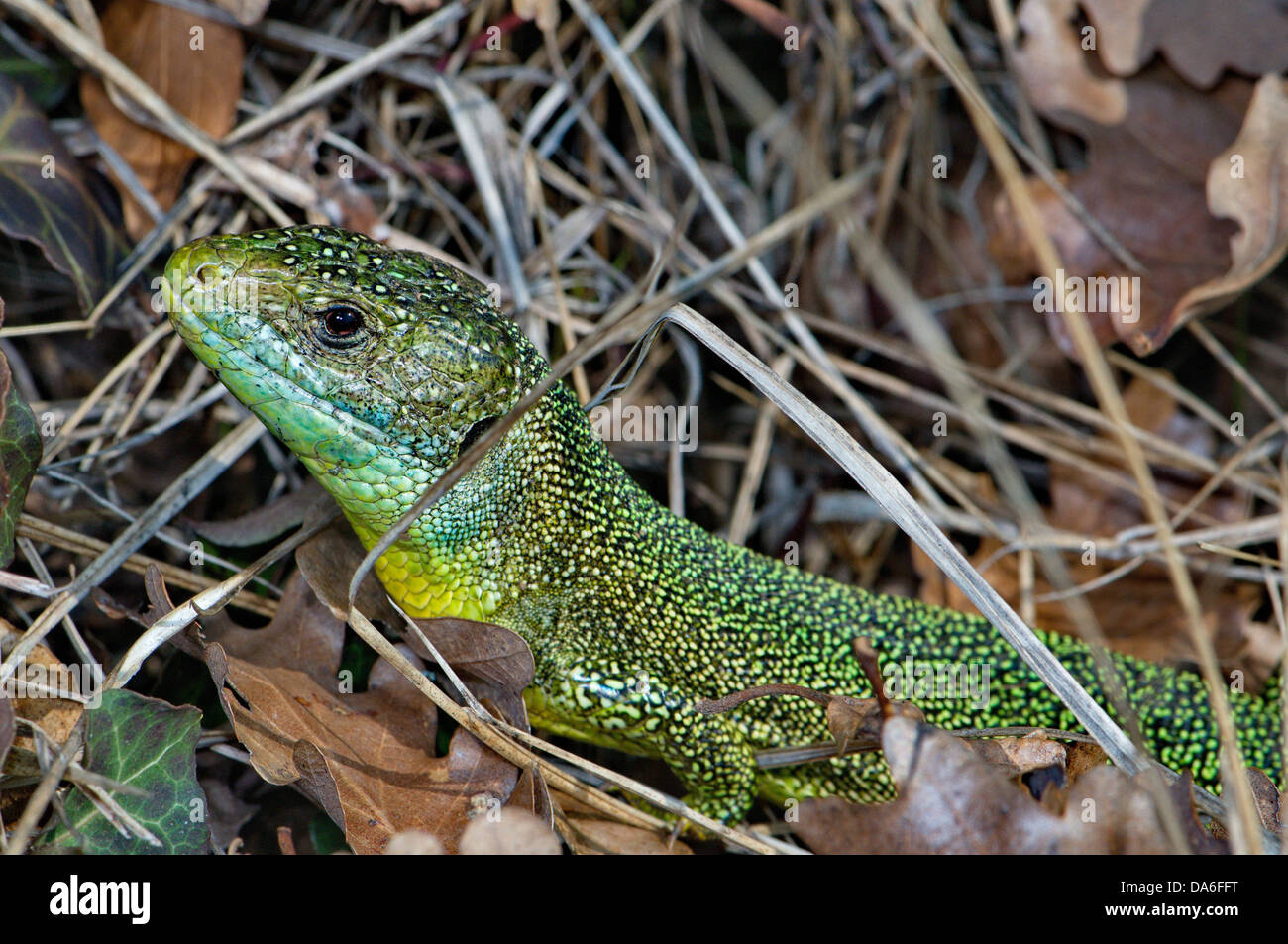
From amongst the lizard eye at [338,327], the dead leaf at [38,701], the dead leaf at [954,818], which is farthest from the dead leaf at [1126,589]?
the dead leaf at [38,701]

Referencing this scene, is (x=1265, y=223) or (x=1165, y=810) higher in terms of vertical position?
(x=1265, y=223)

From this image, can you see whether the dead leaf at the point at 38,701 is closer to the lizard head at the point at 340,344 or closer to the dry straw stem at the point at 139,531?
the dry straw stem at the point at 139,531

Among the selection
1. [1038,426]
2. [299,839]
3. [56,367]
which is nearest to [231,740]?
[299,839]

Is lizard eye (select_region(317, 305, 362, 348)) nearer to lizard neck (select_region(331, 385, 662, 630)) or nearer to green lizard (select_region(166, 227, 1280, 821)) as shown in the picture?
green lizard (select_region(166, 227, 1280, 821))

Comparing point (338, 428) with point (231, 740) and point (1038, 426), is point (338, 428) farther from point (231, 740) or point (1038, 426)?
point (1038, 426)

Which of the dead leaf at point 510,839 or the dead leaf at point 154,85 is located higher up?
the dead leaf at point 154,85

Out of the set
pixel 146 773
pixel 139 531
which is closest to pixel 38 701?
pixel 146 773

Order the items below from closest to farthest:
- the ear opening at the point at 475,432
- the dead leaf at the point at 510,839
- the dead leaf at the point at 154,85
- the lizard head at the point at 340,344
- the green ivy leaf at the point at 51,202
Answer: the dead leaf at the point at 510,839
the lizard head at the point at 340,344
the ear opening at the point at 475,432
the green ivy leaf at the point at 51,202
the dead leaf at the point at 154,85
